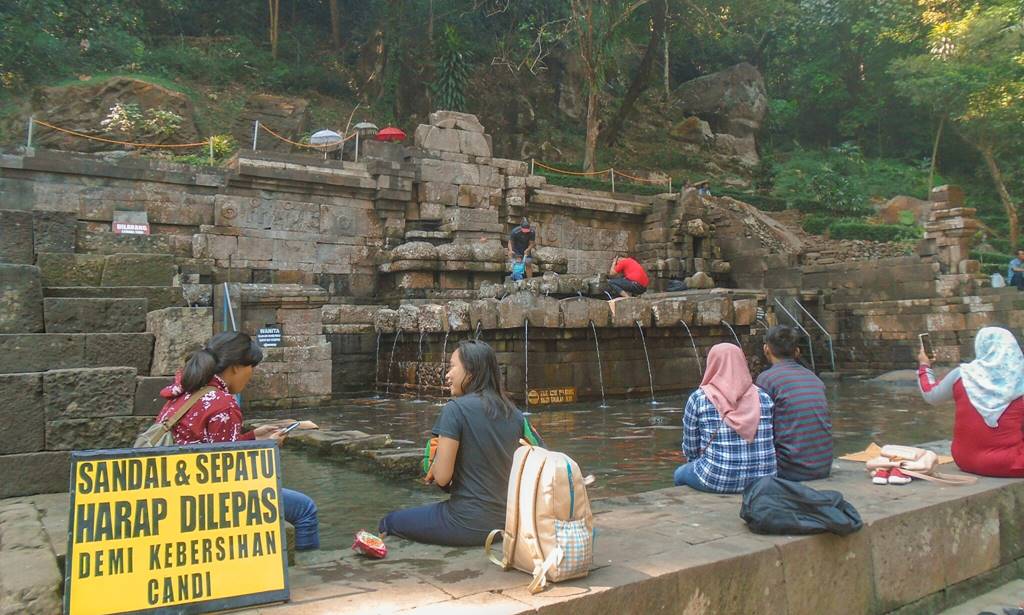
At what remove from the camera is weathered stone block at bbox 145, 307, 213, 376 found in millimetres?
5188

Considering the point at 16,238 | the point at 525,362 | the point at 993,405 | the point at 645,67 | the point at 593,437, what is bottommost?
the point at 593,437

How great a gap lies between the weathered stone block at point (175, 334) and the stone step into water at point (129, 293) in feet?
1.99

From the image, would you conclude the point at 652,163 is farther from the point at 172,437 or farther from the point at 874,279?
the point at 172,437

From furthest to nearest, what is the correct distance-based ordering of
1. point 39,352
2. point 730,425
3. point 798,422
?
point 39,352 → point 798,422 → point 730,425

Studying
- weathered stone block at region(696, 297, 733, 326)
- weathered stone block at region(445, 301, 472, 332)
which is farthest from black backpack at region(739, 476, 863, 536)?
weathered stone block at region(696, 297, 733, 326)

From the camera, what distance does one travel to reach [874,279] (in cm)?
1934

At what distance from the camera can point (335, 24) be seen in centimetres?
3222

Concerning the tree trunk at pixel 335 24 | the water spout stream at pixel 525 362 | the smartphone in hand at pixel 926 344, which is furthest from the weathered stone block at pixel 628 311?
the tree trunk at pixel 335 24

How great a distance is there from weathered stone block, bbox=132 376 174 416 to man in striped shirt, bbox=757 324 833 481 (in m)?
3.95

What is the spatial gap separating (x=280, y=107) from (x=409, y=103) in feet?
17.6

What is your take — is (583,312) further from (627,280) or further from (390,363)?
(390,363)

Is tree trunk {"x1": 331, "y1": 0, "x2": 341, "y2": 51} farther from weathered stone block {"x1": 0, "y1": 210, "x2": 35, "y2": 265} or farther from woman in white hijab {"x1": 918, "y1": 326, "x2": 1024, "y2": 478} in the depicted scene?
woman in white hijab {"x1": 918, "y1": 326, "x2": 1024, "y2": 478}

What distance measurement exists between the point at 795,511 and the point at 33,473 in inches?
174

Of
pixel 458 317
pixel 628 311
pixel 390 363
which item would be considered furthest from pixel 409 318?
pixel 628 311
